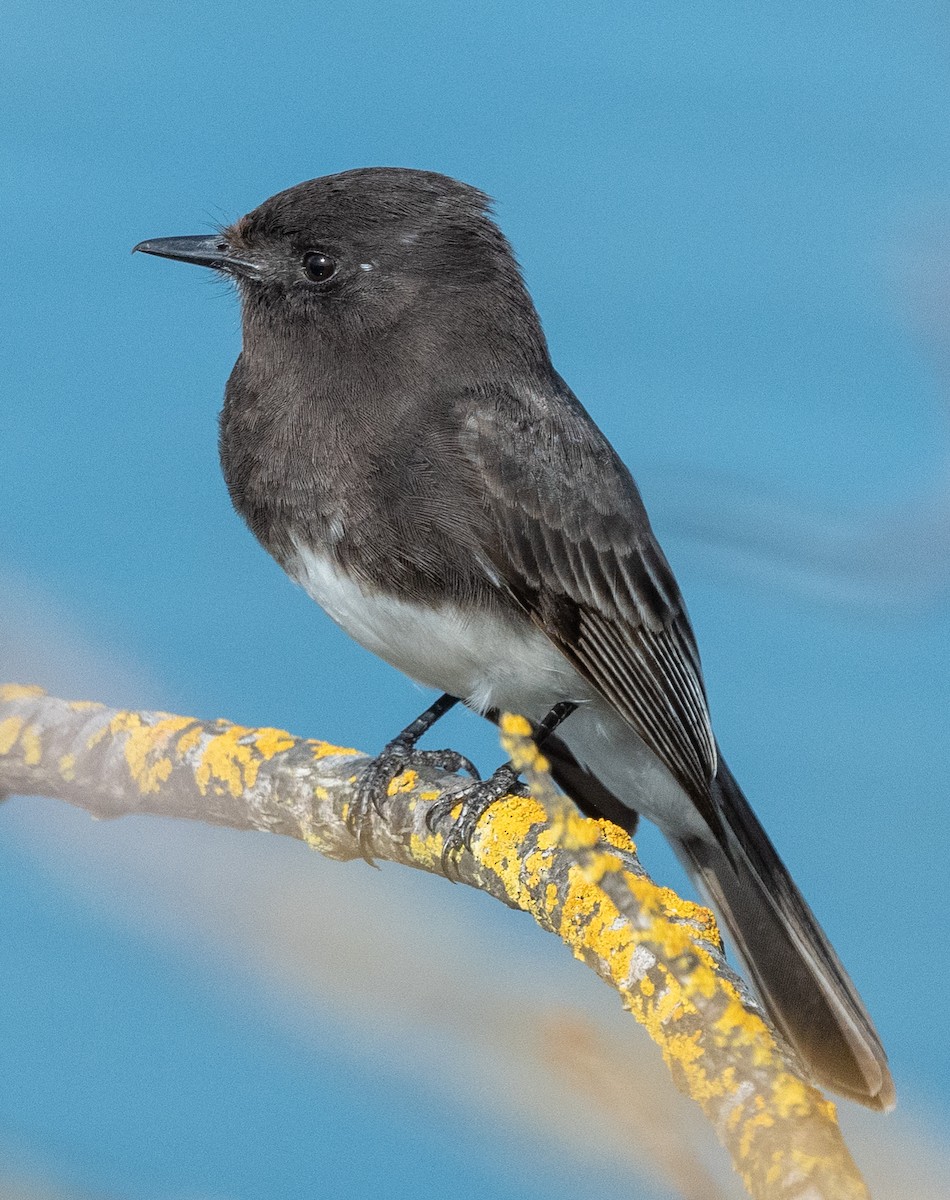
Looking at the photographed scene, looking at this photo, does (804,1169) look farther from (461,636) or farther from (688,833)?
(688,833)

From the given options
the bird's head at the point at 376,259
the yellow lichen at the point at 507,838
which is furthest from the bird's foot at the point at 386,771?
the bird's head at the point at 376,259

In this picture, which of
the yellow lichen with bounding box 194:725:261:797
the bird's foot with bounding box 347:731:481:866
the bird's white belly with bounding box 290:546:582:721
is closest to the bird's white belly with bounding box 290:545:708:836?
the bird's white belly with bounding box 290:546:582:721

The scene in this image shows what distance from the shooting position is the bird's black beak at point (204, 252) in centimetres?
247

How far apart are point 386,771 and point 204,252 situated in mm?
903

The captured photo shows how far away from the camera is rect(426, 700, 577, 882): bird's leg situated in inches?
84.0

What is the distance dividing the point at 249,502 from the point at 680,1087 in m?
1.32

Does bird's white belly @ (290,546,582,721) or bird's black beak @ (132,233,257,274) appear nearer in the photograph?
bird's white belly @ (290,546,582,721)

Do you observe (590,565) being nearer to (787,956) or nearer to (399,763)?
(399,763)

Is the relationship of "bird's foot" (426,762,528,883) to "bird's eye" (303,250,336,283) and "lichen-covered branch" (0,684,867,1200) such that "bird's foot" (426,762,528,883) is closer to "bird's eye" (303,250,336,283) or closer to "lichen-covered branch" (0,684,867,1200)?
"lichen-covered branch" (0,684,867,1200)

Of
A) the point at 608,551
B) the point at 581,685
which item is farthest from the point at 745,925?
the point at 608,551

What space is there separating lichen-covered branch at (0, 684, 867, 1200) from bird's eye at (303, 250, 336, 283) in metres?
0.73

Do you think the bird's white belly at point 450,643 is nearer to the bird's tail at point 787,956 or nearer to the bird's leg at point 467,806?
the bird's leg at point 467,806

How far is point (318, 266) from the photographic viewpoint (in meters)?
2.43

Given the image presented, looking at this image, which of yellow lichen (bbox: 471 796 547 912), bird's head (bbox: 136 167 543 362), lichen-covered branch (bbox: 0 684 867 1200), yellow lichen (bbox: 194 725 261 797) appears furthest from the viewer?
bird's head (bbox: 136 167 543 362)
